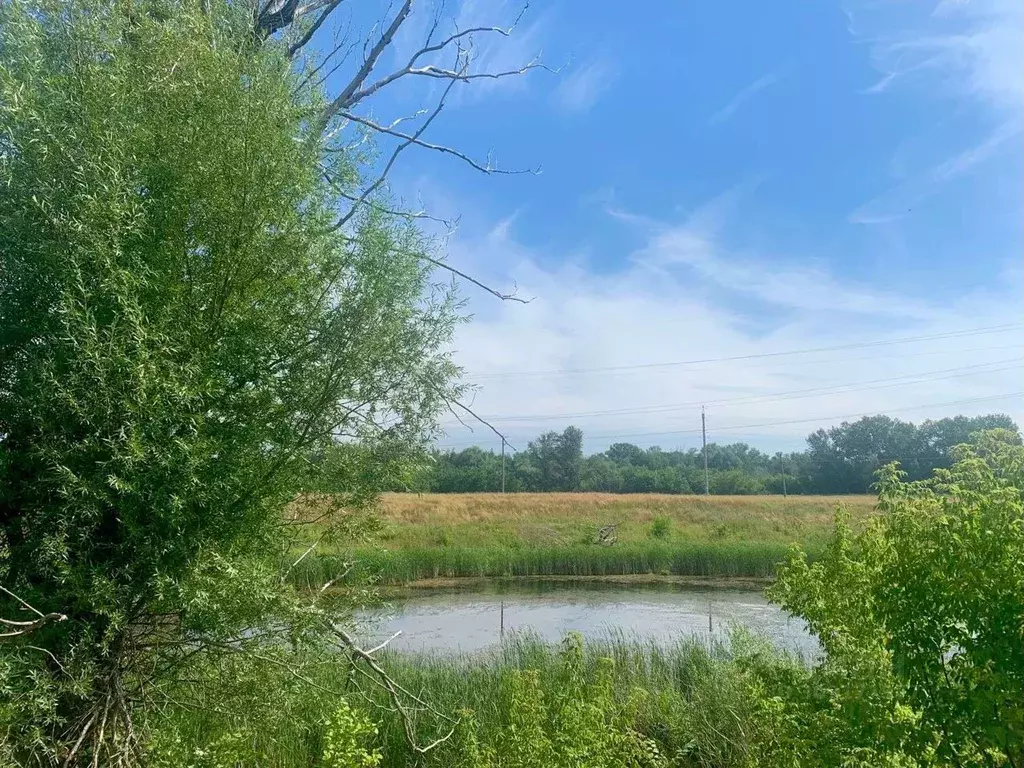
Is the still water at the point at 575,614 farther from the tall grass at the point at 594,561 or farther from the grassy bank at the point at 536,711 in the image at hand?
the grassy bank at the point at 536,711

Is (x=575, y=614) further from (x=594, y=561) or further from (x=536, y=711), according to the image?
(x=536, y=711)

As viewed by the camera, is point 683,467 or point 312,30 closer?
point 312,30

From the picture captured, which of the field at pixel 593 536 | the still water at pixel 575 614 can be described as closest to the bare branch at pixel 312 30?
the still water at pixel 575 614

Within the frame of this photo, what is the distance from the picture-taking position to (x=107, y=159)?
132 inches

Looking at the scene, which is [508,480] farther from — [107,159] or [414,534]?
[107,159]

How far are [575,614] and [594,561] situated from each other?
659cm

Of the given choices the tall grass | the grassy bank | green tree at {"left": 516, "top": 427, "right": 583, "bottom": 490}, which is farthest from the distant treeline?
the grassy bank

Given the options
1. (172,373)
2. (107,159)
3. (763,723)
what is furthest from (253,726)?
(107,159)

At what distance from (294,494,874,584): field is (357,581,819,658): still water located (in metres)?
1.58

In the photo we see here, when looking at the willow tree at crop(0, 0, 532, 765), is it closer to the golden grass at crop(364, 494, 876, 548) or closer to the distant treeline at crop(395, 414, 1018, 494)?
the golden grass at crop(364, 494, 876, 548)

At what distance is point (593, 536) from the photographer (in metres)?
26.1

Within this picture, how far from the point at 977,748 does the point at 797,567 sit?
1104 mm

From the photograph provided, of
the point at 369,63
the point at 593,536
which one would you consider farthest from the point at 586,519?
the point at 369,63

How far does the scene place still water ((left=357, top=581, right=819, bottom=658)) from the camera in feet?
40.4
